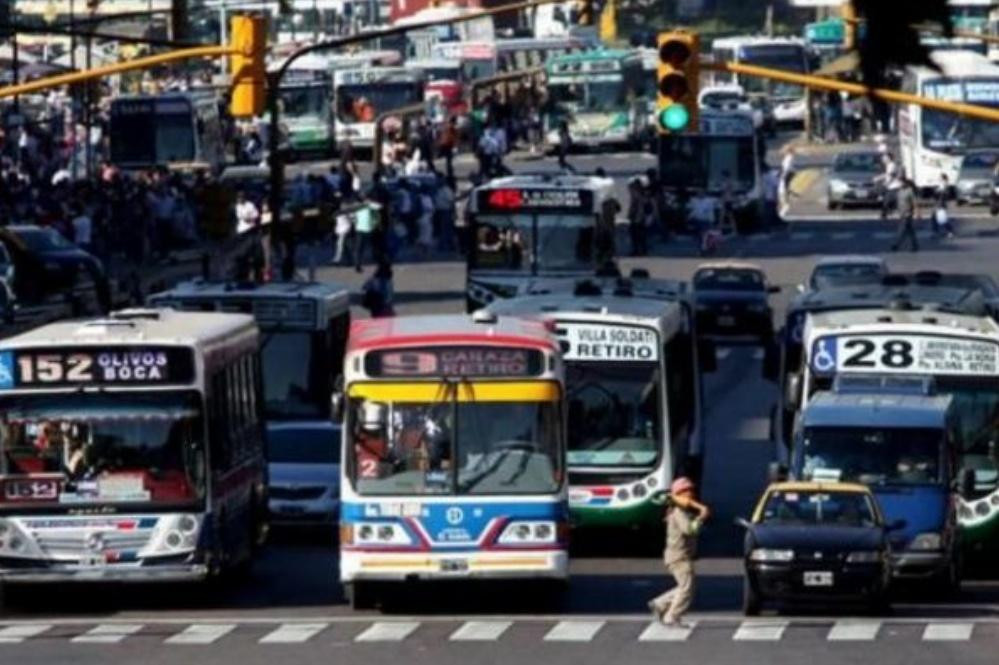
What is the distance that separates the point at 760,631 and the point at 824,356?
6.64 m

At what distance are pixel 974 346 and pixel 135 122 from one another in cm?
5244

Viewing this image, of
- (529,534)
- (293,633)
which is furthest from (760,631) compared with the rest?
(293,633)

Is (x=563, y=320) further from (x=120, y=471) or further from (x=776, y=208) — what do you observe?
(x=776, y=208)

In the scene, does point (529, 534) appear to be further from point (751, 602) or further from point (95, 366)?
point (95, 366)

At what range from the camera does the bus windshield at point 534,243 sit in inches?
1796

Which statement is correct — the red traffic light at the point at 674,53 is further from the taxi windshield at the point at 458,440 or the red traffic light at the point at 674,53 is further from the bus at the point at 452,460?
the taxi windshield at the point at 458,440

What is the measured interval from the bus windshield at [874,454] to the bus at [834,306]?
1.79 metres

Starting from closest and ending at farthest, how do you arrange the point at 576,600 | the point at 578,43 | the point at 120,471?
the point at 120,471 → the point at 576,600 → the point at 578,43

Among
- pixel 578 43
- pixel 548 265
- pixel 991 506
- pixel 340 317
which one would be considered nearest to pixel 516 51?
pixel 578 43

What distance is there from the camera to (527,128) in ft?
317

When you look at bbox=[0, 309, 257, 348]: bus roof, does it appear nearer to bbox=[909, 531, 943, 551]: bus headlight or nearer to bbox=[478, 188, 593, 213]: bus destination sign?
bbox=[909, 531, 943, 551]: bus headlight

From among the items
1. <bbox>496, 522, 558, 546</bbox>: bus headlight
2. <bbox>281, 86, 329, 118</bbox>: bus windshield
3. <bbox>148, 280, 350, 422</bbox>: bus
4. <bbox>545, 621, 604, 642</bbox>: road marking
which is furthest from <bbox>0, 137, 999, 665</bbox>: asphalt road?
<bbox>281, 86, 329, 118</bbox>: bus windshield

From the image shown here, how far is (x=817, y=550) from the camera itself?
25.3 metres

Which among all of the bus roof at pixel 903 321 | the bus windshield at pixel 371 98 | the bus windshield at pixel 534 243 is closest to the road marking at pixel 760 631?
the bus roof at pixel 903 321
